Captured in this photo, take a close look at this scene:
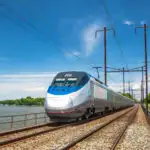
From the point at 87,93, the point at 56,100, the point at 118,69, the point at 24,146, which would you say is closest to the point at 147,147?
the point at 24,146

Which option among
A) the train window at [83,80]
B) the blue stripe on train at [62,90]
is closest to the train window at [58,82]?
the blue stripe on train at [62,90]

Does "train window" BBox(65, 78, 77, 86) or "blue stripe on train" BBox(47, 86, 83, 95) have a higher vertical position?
"train window" BBox(65, 78, 77, 86)

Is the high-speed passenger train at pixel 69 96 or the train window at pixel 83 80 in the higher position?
the train window at pixel 83 80

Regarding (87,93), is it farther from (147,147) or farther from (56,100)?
(147,147)

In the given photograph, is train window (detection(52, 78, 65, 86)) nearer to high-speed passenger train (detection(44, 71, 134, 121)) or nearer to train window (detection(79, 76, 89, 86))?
high-speed passenger train (detection(44, 71, 134, 121))

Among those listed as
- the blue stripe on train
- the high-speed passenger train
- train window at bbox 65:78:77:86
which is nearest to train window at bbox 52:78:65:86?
the high-speed passenger train

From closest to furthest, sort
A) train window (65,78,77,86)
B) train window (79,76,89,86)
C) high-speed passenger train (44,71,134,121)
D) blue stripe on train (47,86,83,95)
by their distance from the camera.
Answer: high-speed passenger train (44,71,134,121)
blue stripe on train (47,86,83,95)
train window (65,78,77,86)
train window (79,76,89,86)

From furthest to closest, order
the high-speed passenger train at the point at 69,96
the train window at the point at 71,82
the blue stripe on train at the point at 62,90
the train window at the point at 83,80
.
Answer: the train window at the point at 83,80 → the train window at the point at 71,82 → the blue stripe on train at the point at 62,90 → the high-speed passenger train at the point at 69,96

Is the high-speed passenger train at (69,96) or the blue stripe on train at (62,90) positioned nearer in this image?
the high-speed passenger train at (69,96)

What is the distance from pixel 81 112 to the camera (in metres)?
17.6

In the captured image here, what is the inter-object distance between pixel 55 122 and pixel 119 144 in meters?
9.06

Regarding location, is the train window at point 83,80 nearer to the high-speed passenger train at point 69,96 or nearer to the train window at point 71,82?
the high-speed passenger train at point 69,96

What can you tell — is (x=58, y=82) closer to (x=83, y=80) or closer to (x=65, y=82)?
(x=65, y=82)

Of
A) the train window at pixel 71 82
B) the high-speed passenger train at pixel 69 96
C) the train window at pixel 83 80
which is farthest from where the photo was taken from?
the train window at pixel 83 80
